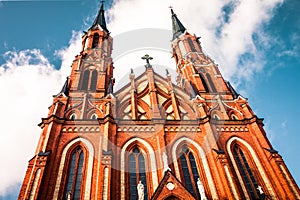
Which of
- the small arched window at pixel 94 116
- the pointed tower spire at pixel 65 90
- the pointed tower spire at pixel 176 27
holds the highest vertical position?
the pointed tower spire at pixel 176 27

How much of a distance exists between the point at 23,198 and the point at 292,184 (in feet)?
55.9

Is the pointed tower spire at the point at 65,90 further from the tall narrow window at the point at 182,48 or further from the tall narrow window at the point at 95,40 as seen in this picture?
the tall narrow window at the point at 182,48

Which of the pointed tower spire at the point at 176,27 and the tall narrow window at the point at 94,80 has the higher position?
the pointed tower spire at the point at 176,27

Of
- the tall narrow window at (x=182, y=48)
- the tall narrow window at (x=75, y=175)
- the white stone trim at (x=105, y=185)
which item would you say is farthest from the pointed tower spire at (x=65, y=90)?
the tall narrow window at (x=182, y=48)

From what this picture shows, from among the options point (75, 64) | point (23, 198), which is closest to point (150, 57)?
point (75, 64)

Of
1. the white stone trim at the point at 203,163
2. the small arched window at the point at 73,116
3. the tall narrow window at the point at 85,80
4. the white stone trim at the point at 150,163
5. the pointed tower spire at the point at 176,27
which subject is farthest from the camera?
the pointed tower spire at the point at 176,27

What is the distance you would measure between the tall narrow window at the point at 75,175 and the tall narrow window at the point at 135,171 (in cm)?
340

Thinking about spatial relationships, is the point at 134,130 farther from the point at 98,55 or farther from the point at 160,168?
the point at 98,55

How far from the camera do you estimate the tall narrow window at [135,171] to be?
16094mm

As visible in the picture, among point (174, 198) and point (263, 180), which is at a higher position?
point (263, 180)

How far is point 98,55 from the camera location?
30.0 metres

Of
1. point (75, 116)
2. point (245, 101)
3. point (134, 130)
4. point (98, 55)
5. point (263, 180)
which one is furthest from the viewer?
point (98, 55)

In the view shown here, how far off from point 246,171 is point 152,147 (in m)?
7.03

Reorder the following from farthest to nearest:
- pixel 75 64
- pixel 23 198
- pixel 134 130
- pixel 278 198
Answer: pixel 75 64, pixel 134 130, pixel 278 198, pixel 23 198
